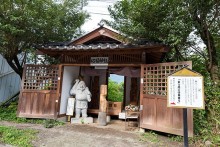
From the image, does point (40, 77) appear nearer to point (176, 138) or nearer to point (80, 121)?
point (80, 121)

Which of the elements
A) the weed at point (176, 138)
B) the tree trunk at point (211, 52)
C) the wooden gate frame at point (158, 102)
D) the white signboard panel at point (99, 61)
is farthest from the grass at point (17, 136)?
the tree trunk at point (211, 52)

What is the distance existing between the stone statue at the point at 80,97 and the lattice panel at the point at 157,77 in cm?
318

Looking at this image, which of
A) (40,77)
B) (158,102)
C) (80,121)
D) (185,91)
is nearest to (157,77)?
(158,102)

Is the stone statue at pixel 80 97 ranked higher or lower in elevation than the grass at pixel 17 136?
higher

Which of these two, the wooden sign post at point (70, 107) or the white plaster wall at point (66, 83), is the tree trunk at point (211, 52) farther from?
the wooden sign post at point (70, 107)

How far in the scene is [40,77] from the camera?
9.11 meters

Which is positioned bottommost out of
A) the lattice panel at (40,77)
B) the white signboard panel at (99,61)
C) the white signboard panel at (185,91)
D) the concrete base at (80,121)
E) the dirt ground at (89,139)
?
the dirt ground at (89,139)

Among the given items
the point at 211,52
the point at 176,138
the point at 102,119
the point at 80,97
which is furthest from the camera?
the point at 80,97

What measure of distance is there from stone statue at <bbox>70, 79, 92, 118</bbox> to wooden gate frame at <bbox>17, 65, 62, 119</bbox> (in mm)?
970

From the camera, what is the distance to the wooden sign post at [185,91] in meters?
4.63

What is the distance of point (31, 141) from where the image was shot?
5.94 m

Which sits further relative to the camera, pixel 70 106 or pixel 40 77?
pixel 70 106

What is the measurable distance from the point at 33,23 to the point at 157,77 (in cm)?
600

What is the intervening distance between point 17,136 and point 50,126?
64.5 inches
